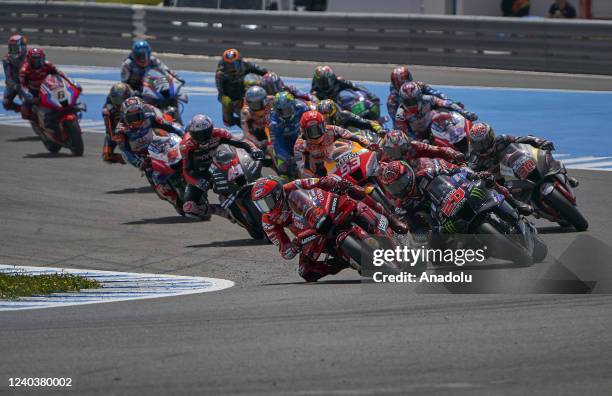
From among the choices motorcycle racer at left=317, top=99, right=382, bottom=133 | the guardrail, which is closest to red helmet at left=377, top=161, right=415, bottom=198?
motorcycle racer at left=317, top=99, right=382, bottom=133

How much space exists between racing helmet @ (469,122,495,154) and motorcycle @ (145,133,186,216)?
439 centimetres

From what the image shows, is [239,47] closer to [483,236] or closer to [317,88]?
[317,88]

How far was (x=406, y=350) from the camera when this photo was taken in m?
7.66

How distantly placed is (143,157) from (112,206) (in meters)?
0.84

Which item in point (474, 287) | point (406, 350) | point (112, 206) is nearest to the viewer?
point (406, 350)

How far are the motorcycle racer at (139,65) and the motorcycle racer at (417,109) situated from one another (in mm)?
5590

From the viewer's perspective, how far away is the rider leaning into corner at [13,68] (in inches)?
933

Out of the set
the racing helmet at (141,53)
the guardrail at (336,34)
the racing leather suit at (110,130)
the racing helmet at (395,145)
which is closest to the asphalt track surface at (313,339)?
the racing helmet at (395,145)

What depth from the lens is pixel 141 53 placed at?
21.1 meters

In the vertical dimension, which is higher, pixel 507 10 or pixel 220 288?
pixel 507 10

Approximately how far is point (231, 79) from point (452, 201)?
1013 cm

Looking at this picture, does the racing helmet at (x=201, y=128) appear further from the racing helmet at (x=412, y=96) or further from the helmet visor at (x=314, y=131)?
the racing helmet at (x=412, y=96)

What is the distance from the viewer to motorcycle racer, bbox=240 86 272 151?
1816 cm

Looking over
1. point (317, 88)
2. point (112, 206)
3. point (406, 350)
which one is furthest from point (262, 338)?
point (317, 88)
